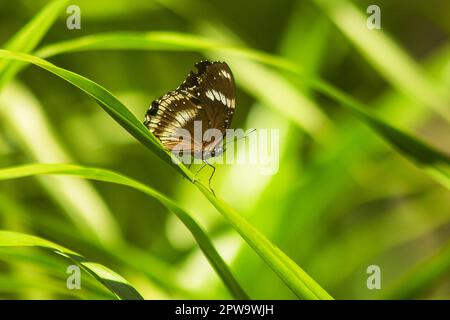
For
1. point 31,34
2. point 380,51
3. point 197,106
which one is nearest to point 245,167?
point 380,51

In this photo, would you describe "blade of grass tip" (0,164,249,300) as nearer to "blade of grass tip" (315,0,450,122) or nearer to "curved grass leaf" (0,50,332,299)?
"curved grass leaf" (0,50,332,299)

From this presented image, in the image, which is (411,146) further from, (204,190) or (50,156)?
(50,156)

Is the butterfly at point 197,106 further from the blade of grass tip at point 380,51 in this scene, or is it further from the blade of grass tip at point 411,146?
the blade of grass tip at point 380,51

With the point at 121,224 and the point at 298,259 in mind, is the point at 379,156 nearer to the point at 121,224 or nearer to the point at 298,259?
the point at 298,259

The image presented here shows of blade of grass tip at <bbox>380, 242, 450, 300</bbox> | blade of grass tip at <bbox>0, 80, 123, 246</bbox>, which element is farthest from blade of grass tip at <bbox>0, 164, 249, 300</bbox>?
blade of grass tip at <bbox>0, 80, 123, 246</bbox>

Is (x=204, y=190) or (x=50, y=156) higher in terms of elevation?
(x=50, y=156)

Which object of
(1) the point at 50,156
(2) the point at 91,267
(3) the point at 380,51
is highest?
(3) the point at 380,51

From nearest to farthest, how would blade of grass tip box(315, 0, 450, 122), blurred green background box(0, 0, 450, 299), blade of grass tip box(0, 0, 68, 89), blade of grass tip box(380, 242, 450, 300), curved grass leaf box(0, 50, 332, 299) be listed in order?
curved grass leaf box(0, 50, 332, 299) < blade of grass tip box(0, 0, 68, 89) < blade of grass tip box(380, 242, 450, 300) < blurred green background box(0, 0, 450, 299) < blade of grass tip box(315, 0, 450, 122)
